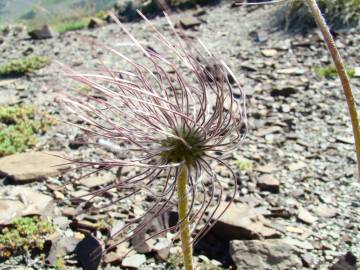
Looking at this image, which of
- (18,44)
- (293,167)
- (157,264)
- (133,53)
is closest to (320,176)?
(293,167)

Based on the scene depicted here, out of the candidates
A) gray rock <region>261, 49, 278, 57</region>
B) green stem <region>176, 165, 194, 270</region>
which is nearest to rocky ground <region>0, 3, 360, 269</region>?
gray rock <region>261, 49, 278, 57</region>

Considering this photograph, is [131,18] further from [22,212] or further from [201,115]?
[201,115]

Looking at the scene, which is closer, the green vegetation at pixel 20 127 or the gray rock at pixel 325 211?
the gray rock at pixel 325 211

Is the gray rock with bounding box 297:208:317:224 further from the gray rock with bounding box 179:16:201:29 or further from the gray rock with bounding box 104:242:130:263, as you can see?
the gray rock with bounding box 179:16:201:29

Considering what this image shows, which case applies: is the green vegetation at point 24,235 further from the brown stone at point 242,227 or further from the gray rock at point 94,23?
the gray rock at point 94,23

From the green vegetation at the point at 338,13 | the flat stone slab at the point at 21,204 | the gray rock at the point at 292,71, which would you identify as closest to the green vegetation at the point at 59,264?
the flat stone slab at the point at 21,204

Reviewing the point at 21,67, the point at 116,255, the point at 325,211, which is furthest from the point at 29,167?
the point at 21,67
